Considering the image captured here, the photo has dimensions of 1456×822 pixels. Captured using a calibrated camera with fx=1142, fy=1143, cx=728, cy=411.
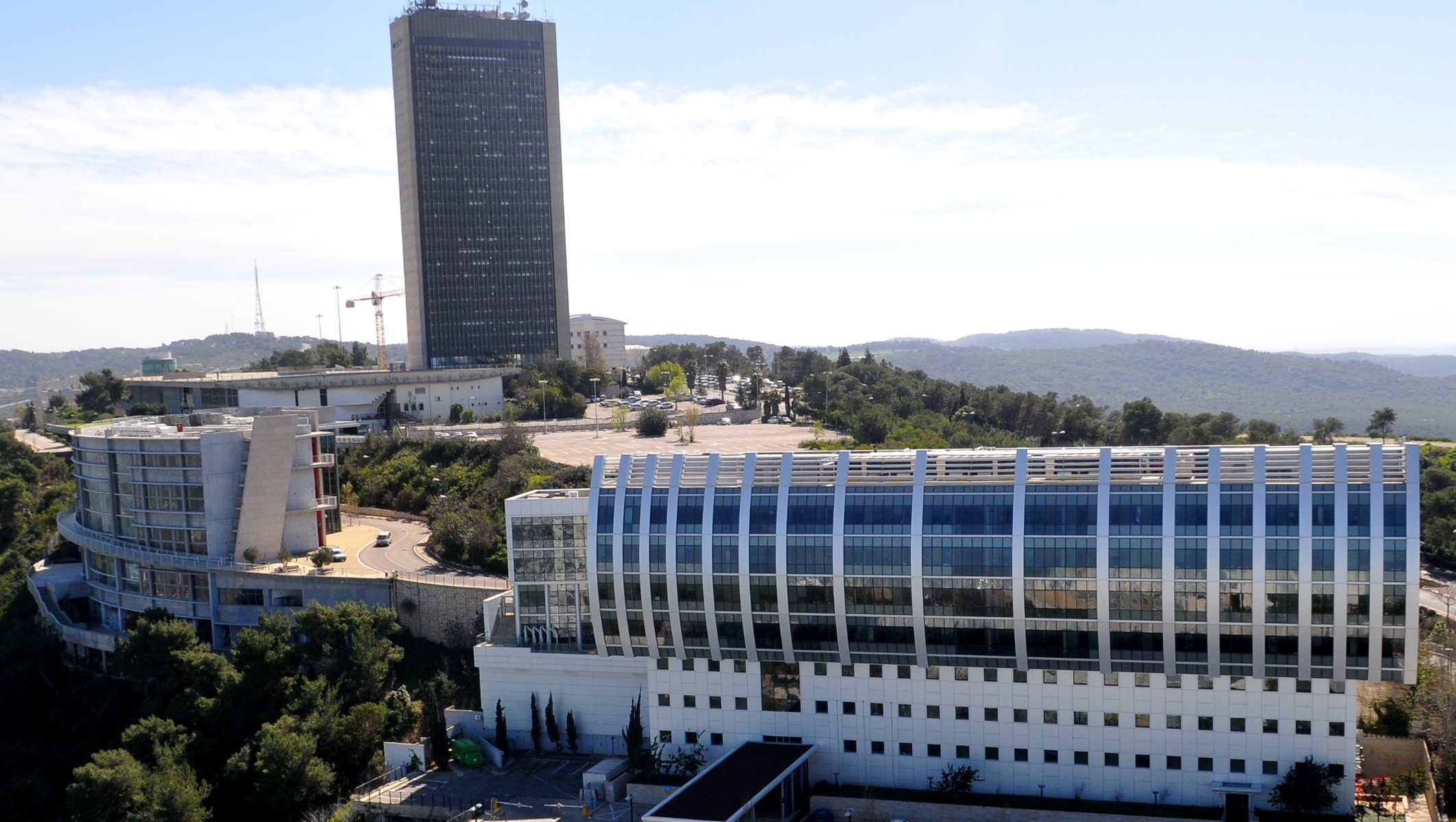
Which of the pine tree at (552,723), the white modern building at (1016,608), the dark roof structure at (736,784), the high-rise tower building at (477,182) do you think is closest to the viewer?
the dark roof structure at (736,784)

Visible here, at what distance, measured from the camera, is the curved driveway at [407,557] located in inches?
2869

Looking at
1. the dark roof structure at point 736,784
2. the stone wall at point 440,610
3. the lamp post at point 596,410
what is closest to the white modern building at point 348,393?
the lamp post at point 596,410

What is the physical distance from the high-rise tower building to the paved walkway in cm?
5669

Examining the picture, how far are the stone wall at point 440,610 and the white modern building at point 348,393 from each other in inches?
2587

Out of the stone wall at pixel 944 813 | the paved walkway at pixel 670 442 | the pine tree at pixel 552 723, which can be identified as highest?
the paved walkway at pixel 670 442

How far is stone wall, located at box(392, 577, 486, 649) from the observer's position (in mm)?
68438

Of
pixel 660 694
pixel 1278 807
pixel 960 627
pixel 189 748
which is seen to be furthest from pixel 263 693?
pixel 1278 807

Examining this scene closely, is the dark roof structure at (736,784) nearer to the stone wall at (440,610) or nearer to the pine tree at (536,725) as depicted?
the pine tree at (536,725)

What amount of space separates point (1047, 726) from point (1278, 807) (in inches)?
365

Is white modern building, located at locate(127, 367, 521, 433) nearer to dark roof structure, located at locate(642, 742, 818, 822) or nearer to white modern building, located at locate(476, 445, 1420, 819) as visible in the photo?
white modern building, located at locate(476, 445, 1420, 819)

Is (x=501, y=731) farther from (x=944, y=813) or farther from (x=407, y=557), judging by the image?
(x=407, y=557)

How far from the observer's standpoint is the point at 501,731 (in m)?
57.9

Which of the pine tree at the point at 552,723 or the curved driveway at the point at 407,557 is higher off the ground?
the curved driveway at the point at 407,557

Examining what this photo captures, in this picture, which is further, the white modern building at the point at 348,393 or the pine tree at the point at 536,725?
the white modern building at the point at 348,393
